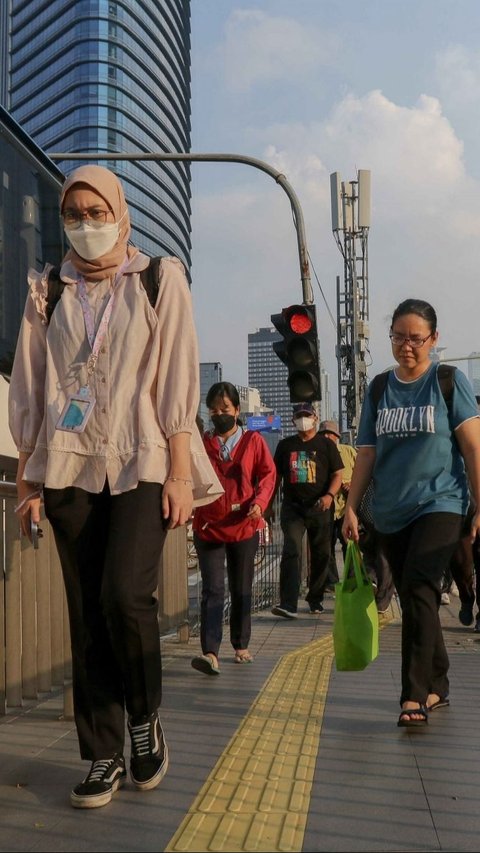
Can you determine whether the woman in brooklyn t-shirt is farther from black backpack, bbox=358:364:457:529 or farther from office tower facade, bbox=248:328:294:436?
office tower facade, bbox=248:328:294:436

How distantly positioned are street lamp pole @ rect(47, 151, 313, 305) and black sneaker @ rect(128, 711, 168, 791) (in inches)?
350

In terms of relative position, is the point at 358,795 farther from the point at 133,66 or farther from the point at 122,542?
the point at 133,66

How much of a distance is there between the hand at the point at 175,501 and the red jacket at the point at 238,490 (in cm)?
315

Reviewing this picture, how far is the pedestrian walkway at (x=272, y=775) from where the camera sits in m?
3.00

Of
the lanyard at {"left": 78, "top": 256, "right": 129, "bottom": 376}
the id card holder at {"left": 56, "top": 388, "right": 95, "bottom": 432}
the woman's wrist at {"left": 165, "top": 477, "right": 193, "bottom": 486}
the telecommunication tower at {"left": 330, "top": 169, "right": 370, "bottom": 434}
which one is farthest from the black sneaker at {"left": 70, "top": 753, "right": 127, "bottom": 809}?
the telecommunication tower at {"left": 330, "top": 169, "right": 370, "bottom": 434}

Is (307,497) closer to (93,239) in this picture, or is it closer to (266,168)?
(266,168)

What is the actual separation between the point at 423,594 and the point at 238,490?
2292mm

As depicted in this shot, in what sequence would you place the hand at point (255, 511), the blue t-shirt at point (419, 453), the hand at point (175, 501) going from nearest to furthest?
the hand at point (175, 501) < the blue t-shirt at point (419, 453) < the hand at point (255, 511)

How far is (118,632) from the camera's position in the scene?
3.36m

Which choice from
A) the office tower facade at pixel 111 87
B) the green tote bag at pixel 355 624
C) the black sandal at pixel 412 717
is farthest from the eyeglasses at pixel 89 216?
the office tower facade at pixel 111 87

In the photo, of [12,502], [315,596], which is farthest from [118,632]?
[315,596]

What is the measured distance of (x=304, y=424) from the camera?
33.1ft

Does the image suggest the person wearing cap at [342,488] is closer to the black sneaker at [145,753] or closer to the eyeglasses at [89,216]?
the black sneaker at [145,753]

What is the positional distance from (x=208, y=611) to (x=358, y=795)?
3.13 m
